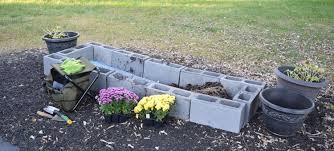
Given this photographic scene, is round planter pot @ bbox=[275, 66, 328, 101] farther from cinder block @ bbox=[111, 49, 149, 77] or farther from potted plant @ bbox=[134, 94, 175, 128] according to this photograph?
cinder block @ bbox=[111, 49, 149, 77]

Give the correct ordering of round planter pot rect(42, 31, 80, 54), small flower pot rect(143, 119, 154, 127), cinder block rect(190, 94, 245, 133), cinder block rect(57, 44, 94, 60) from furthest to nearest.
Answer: round planter pot rect(42, 31, 80, 54), cinder block rect(57, 44, 94, 60), small flower pot rect(143, 119, 154, 127), cinder block rect(190, 94, 245, 133)

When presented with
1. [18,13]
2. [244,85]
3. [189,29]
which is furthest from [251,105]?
[18,13]

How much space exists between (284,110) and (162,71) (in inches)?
75.9

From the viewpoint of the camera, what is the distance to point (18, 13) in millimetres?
9438

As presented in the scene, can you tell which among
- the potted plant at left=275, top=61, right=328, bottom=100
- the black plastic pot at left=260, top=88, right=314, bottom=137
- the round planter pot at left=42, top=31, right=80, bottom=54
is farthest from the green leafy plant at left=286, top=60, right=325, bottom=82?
the round planter pot at left=42, top=31, right=80, bottom=54

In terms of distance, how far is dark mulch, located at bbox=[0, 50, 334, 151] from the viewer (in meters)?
3.83

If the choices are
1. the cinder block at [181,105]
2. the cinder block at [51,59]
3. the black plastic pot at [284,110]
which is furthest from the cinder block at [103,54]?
the black plastic pot at [284,110]

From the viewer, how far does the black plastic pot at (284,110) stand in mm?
3764

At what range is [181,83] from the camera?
497cm

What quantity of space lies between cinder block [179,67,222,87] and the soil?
7 centimetres

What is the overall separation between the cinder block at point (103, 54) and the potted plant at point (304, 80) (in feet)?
8.66

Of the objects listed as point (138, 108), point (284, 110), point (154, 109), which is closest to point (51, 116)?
point (138, 108)

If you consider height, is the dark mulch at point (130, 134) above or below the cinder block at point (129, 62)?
below

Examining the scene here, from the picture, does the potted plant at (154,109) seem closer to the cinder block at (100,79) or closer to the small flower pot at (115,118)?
the small flower pot at (115,118)
